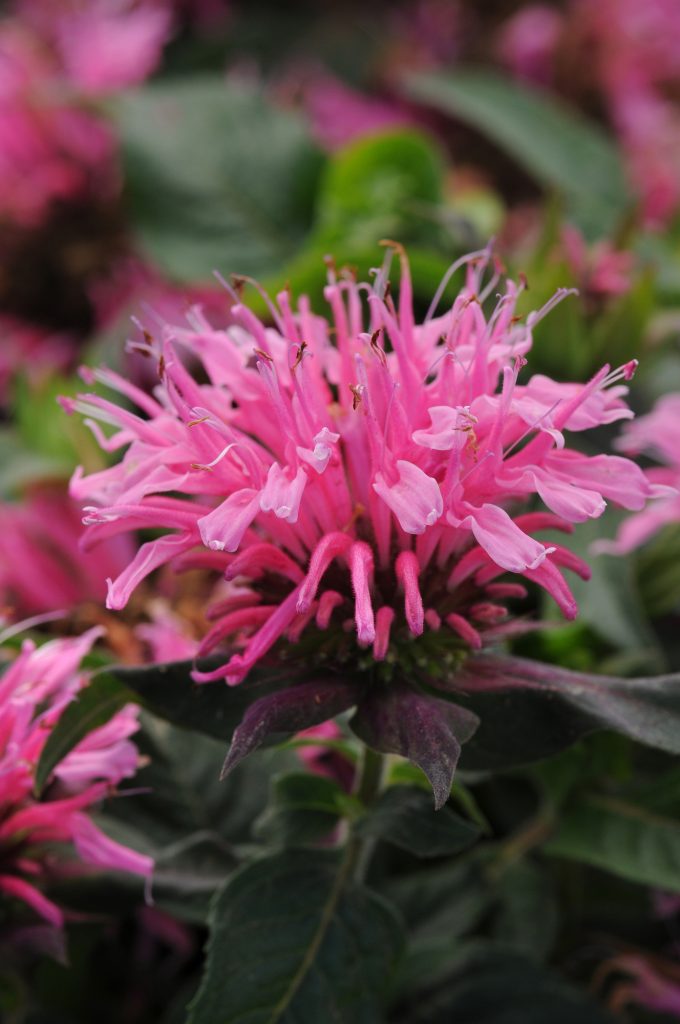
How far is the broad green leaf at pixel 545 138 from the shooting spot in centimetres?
77

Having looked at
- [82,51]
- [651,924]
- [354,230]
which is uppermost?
[82,51]

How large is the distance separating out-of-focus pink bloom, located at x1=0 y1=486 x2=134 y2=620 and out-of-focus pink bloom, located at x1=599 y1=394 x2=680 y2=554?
26 centimetres

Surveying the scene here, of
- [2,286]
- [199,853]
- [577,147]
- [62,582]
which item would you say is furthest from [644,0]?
[199,853]

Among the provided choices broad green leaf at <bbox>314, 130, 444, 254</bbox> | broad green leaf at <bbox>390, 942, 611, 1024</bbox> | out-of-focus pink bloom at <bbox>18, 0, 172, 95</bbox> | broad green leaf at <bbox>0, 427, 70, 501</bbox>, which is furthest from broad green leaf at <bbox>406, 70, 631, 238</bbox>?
broad green leaf at <bbox>390, 942, 611, 1024</bbox>

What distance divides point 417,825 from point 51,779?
13cm

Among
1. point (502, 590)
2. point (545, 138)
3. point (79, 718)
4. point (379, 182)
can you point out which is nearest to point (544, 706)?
point (502, 590)

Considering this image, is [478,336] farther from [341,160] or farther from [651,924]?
[341,160]

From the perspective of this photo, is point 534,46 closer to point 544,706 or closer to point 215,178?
point 215,178

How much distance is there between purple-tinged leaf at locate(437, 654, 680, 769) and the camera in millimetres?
321

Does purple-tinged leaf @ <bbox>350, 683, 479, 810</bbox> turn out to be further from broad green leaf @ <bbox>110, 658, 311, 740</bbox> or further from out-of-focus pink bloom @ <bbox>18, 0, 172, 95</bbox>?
out-of-focus pink bloom @ <bbox>18, 0, 172, 95</bbox>

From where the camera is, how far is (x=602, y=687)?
332 mm

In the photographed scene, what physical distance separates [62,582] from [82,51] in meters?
0.48

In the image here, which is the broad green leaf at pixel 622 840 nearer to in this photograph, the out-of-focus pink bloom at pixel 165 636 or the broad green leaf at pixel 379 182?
the out-of-focus pink bloom at pixel 165 636

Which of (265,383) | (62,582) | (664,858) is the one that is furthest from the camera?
(62,582)
